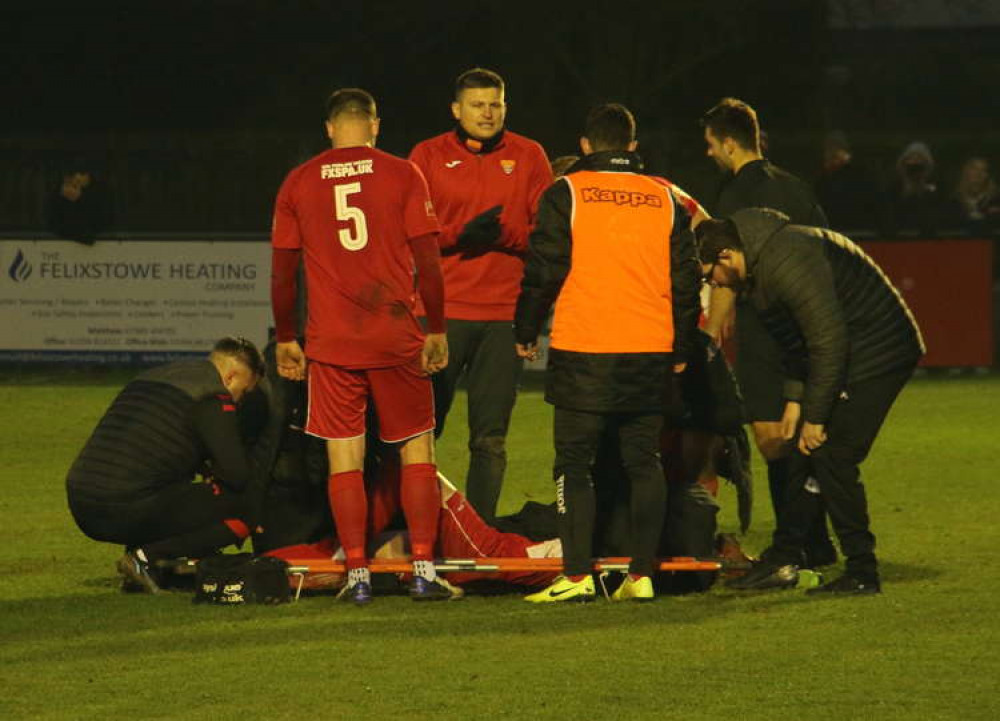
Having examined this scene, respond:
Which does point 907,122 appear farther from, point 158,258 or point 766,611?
point 766,611

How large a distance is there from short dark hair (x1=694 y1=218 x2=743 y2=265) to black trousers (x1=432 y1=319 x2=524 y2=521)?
150cm

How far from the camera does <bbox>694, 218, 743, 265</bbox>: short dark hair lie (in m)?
9.02

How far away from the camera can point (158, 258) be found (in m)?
20.6

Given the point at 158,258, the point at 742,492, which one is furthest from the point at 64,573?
the point at 158,258

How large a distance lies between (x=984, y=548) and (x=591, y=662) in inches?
135

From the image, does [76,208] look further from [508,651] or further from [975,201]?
[508,651]

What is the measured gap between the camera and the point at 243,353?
9703mm

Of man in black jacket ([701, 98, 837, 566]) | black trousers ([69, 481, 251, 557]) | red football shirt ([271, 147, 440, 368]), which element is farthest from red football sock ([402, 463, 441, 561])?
man in black jacket ([701, 98, 837, 566])

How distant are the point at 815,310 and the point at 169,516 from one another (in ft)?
9.09

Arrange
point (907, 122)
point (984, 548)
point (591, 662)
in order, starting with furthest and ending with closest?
point (907, 122) → point (984, 548) → point (591, 662)

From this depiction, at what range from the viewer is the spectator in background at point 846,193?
72.2 ft

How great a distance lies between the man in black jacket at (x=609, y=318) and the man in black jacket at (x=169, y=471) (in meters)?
1.32

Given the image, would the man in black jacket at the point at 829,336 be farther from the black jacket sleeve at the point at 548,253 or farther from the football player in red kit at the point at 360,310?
the football player in red kit at the point at 360,310

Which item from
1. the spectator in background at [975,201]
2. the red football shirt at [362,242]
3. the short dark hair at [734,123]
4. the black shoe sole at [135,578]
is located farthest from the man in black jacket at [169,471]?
the spectator in background at [975,201]
